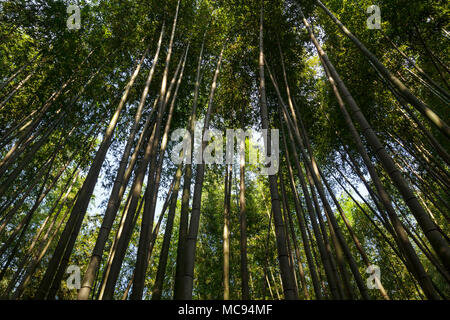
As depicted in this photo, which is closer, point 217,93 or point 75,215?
point 75,215

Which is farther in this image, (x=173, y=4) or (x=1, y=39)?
(x=173, y=4)

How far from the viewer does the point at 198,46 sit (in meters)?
4.65

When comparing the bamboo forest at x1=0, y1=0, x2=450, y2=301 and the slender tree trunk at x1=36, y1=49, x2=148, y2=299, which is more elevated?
the bamboo forest at x1=0, y1=0, x2=450, y2=301

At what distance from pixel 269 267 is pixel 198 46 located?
19.5ft

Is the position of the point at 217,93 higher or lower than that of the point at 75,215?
higher

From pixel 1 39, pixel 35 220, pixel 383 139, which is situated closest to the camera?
pixel 1 39

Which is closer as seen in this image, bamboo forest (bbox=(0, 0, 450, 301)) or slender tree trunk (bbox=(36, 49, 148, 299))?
slender tree trunk (bbox=(36, 49, 148, 299))

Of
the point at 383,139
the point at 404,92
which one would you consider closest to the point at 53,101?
the point at 404,92

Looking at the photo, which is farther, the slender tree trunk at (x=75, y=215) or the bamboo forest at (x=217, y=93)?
the bamboo forest at (x=217, y=93)

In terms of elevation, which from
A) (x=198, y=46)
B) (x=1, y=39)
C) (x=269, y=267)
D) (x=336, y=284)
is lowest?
(x=336, y=284)

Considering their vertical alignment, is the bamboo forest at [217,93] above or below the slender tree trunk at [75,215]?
above

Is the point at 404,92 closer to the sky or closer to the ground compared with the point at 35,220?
closer to the ground
